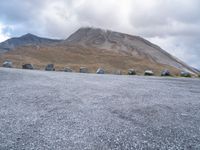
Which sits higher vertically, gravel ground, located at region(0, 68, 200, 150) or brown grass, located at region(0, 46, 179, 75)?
brown grass, located at region(0, 46, 179, 75)

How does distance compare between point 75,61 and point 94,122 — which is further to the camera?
point 75,61

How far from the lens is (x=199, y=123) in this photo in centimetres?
916

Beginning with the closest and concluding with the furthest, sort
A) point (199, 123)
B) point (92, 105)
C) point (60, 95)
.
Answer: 1. point (199, 123)
2. point (92, 105)
3. point (60, 95)

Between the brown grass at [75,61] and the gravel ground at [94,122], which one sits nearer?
the gravel ground at [94,122]

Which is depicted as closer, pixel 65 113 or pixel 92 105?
pixel 65 113

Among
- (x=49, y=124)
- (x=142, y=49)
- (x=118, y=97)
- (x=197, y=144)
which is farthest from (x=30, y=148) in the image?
(x=142, y=49)

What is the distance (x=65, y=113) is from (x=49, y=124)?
133cm

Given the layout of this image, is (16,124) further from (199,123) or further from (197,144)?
(199,123)

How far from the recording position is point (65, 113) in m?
9.42

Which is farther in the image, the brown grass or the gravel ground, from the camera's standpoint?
the brown grass

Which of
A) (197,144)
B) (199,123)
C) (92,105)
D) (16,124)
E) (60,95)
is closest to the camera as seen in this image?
(197,144)

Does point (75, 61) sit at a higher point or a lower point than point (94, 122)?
higher

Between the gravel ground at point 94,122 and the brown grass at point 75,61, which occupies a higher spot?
the brown grass at point 75,61

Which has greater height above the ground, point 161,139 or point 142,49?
point 142,49
